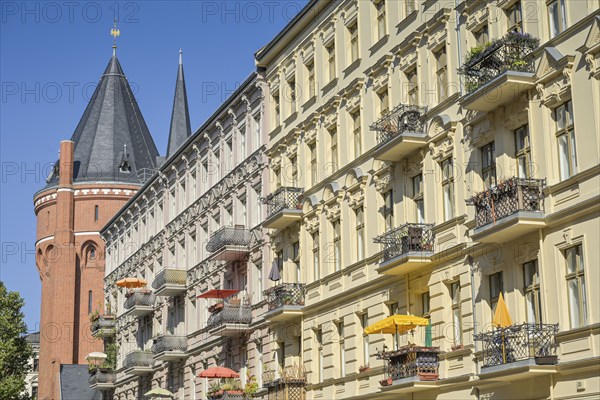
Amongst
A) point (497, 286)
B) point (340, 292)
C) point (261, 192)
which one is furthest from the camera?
point (261, 192)

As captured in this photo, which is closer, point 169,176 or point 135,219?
point 169,176

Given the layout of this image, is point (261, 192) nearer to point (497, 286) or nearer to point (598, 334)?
point (497, 286)

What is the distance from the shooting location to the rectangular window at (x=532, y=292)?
23500 millimetres

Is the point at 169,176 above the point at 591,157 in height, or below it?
above

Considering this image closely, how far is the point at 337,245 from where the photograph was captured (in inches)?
1366

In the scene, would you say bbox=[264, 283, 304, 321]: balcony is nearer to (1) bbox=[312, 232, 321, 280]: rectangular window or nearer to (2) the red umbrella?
(1) bbox=[312, 232, 321, 280]: rectangular window

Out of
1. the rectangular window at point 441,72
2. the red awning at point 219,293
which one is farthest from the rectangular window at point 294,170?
the rectangular window at point 441,72

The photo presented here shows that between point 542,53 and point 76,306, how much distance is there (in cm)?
6648

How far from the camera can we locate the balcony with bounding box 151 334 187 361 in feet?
165

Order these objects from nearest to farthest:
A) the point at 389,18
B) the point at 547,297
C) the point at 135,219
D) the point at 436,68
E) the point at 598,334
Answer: the point at 598,334 < the point at 547,297 < the point at 436,68 < the point at 389,18 < the point at 135,219

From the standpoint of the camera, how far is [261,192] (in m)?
41.9

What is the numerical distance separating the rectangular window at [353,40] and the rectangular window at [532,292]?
40.7ft

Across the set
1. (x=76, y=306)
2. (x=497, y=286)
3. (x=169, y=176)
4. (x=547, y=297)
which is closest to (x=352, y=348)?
(x=497, y=286)

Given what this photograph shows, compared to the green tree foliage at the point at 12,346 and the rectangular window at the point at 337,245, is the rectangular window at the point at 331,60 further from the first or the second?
the green tree foliage at the point at 12,346
